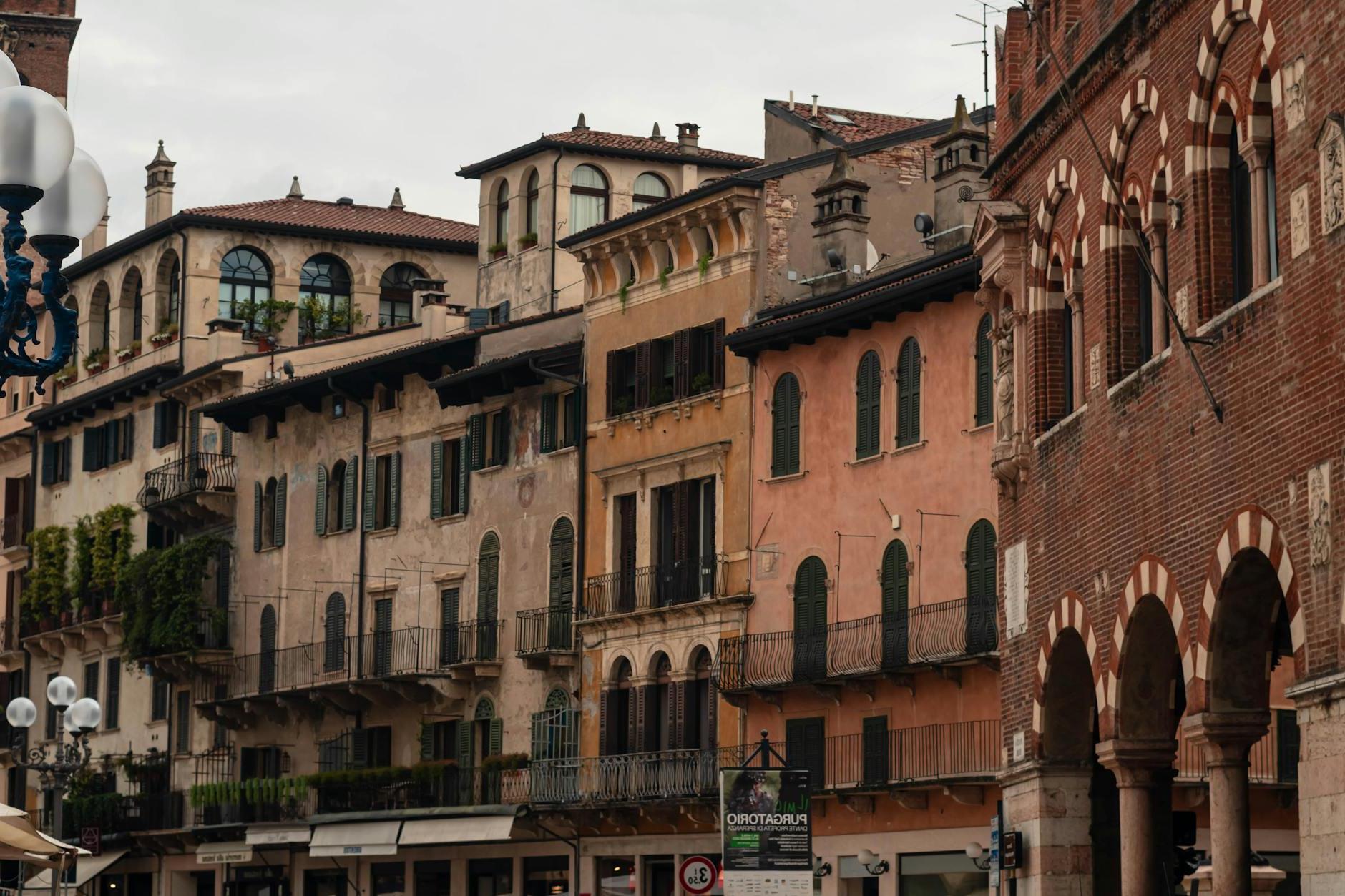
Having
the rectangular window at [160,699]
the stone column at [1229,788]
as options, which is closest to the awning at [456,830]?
the rectangular window at [160,699]

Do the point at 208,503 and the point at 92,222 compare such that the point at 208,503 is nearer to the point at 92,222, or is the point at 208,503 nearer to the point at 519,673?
the point at 519,673

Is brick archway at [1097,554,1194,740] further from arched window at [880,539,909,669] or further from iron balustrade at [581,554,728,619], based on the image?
iron balustrade at [581,554,728,619]

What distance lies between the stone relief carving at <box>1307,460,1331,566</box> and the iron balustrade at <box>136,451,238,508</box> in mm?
45229

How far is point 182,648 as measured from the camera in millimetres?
59719

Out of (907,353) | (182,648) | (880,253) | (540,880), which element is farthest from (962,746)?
(182,648)

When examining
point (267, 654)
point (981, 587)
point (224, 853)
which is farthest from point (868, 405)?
point (224, 853)

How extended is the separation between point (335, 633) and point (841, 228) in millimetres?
16557

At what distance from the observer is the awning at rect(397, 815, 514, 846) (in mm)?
48281

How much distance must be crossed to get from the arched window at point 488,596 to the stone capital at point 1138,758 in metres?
29.0

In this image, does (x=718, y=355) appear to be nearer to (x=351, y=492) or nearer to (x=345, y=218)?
(x=351, y=492)

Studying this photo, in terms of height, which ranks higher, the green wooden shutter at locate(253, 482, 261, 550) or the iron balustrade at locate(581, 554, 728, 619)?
the green wooden shutter at locate(253, 482, 261, 550)

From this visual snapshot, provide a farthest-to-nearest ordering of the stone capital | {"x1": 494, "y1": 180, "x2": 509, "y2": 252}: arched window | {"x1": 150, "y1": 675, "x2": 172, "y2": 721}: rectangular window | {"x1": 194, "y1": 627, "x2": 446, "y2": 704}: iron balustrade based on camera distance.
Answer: {"x1": 150, "y1": 675, "x2": 172, "y2": 721}: rectangular window → {"x1": 494, "y1": 180, "x2": 509, "y2": 252}: arched window → {"x1": 194, "y1": 627, "x2": 446, "y2": 704}: iron balustrade → the stone capital

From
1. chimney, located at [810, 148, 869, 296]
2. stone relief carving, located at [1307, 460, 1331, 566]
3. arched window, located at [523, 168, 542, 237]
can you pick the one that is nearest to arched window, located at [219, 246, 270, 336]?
arched window, located at [523, 168, 542, 237]

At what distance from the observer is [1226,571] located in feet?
62.6
